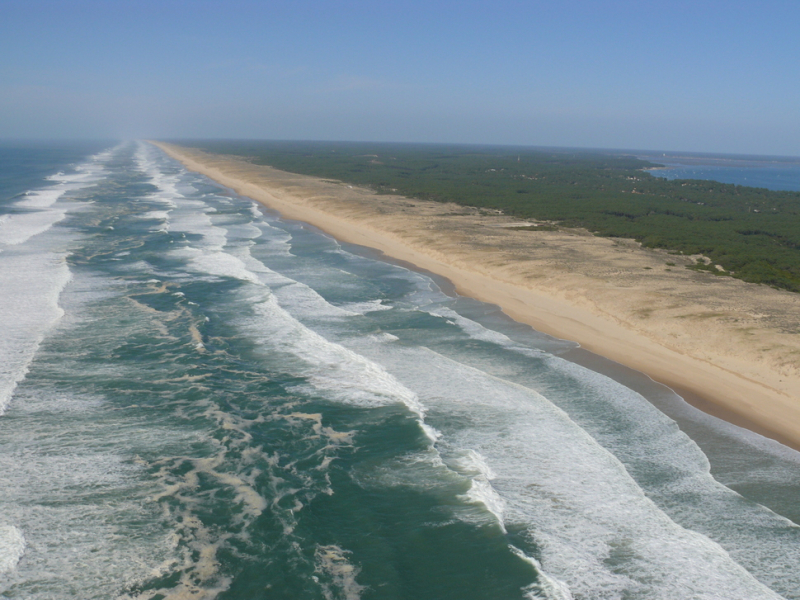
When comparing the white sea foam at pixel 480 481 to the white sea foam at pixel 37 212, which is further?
the white sea foam at pixel 37 212

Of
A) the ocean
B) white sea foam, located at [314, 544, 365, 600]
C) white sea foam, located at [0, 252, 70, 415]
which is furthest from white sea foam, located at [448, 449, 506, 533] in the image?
white sea foam, located at [0, 252, 70, 415]

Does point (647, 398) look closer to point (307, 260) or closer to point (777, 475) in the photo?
point (777, 475)

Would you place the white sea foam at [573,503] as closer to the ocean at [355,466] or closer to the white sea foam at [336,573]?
the ocean at [355,466]

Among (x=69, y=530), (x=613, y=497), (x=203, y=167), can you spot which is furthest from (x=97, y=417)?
(x=203, y=167)

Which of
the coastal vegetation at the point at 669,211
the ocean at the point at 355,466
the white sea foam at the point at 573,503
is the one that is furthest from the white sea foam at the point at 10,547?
the coastal vegetation at the point at 669,211

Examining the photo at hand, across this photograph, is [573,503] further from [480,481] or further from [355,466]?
[355,466]

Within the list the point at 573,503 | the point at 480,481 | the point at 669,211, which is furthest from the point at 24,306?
the point at 669,211
